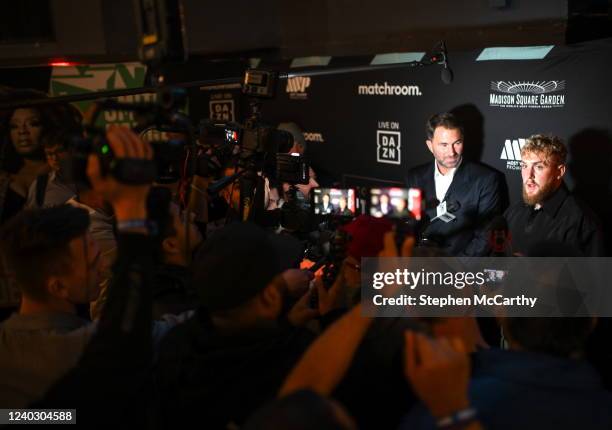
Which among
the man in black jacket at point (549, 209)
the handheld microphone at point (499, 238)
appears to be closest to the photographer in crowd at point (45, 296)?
the handheld microphone at point (499, 238)

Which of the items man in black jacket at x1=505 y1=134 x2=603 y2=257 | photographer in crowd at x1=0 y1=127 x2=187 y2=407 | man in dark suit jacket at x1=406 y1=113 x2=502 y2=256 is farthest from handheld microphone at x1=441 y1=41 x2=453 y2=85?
photographer in crowd at x1=0 y1=127 x2=187 y2=407

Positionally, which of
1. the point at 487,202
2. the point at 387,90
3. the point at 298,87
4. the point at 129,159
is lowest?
the point at 487,202

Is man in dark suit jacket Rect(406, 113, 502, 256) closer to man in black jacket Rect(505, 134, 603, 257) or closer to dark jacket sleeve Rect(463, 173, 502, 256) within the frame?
dark jacket sleeve Rect(463, 173, 502, 256)

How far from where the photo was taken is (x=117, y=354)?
125 cm

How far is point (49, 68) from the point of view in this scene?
19.3 ft

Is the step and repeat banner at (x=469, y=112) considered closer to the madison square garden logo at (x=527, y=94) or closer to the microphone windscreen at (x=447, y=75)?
the madison square garden logo at (x=527, y=94)

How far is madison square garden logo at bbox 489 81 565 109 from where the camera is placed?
3576 mm

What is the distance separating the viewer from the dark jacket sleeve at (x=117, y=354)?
48.8 inches

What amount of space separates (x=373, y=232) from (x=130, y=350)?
3.57 ft

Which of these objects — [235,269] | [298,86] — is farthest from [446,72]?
[235,269]

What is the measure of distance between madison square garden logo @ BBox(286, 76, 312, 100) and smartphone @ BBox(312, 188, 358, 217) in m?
2.79

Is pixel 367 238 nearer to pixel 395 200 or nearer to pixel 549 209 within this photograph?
pixel 395 200

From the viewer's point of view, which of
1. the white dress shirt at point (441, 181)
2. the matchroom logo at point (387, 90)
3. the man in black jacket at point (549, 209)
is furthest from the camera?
the matchroom logo at point (387, 90)

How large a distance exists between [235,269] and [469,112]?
314 centimetres
